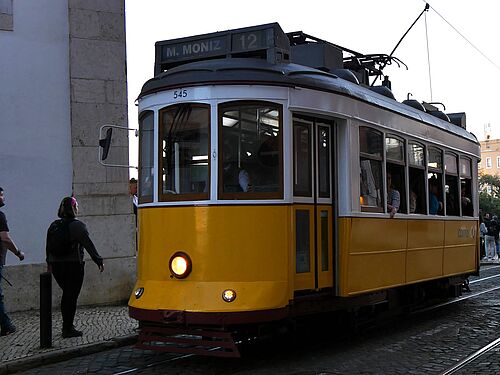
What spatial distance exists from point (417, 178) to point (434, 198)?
0.73 m

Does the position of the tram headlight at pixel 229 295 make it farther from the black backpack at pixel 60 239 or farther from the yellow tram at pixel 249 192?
the black backpack at pixel 60 239

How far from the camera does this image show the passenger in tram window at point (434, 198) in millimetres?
9406

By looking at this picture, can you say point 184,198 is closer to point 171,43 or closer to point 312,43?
point 171,43

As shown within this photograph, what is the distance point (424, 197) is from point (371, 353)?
Answer: 2.70 metres

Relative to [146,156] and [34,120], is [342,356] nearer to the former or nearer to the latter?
[146,156]

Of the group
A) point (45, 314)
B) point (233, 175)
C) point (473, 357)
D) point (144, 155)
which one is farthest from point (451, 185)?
point (45, 314)

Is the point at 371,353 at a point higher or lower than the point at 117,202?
lower

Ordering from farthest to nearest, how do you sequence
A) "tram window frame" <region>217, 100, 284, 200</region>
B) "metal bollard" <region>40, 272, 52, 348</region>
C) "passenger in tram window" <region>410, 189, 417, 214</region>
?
1. "passenger in tram window" <region>410, 189, 417, 214</region>
2. "metal bollard" <region>40, 272, 52, 348</region>
3. "tram window frame" <region>217, 100, 284, 200</region>

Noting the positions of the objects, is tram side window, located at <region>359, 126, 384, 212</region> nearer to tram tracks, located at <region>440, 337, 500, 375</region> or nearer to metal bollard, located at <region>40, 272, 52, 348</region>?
tram tracks, located at <region>440, 337, 500, 375</region>

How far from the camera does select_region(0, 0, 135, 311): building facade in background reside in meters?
10.1

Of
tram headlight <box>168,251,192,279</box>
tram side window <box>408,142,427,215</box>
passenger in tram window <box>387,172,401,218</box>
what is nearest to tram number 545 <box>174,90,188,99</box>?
tram headlight <box>168,251,192,279</box>

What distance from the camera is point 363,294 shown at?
7.52 meters

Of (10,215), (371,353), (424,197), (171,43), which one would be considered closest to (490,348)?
(371,353)

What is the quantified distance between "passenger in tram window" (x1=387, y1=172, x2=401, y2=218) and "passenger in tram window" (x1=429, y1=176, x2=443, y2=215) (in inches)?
49.0
